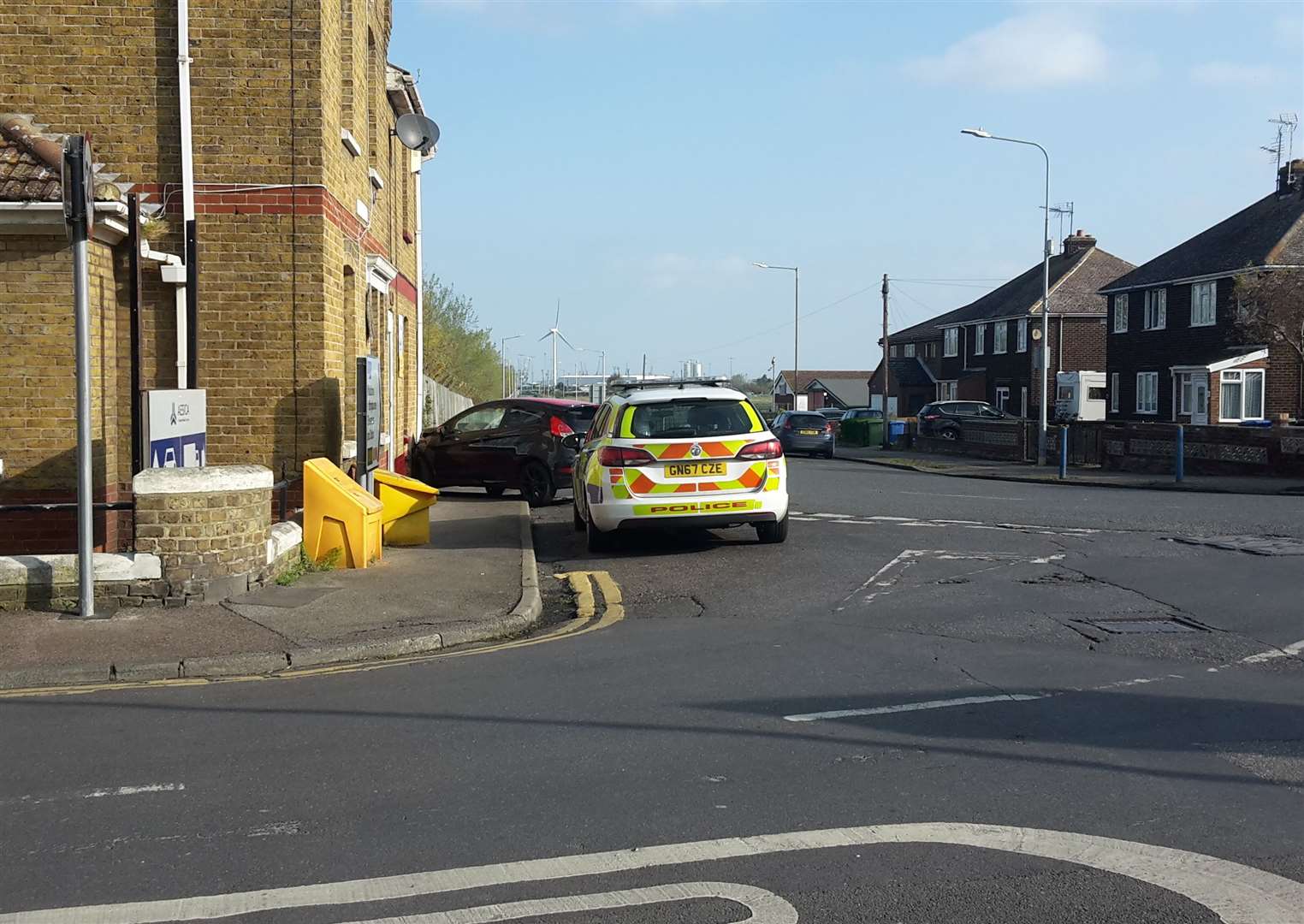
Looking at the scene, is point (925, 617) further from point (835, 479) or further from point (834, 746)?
point (835, 479)

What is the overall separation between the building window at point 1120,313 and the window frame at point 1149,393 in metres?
2.34

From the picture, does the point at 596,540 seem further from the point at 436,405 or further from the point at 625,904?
the point at 436,405

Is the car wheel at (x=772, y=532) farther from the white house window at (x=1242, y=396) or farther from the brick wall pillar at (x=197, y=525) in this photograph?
the white house window at (x=1242, y=396)

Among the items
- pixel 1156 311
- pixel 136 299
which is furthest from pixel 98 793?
pixel 1156 311

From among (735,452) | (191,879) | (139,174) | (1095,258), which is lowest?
(191,879)

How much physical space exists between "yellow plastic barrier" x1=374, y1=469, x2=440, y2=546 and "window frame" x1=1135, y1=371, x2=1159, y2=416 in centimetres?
3816

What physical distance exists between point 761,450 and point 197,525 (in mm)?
5497

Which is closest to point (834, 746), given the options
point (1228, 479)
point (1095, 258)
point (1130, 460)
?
point (1228, 479)

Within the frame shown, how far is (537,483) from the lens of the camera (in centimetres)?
1912

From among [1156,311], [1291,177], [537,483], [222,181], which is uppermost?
[1291,177]

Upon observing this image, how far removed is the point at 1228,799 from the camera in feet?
17.1

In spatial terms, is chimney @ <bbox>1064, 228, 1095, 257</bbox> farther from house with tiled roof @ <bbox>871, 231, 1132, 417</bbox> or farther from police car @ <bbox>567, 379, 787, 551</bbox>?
police car @ <bbox>567, 379, 787, 551</bbox>

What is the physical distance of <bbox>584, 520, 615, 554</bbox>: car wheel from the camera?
44.7ft

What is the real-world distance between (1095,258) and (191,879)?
62438 mm
